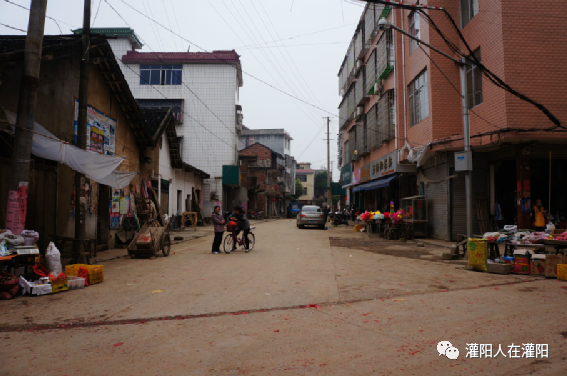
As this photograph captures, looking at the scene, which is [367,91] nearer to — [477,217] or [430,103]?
[430,103]

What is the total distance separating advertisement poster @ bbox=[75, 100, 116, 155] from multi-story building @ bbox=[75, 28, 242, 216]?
22056 mm

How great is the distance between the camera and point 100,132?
45.8 ft

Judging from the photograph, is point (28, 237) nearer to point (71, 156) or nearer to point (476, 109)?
point (71, 156)

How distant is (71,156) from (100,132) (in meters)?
5.23

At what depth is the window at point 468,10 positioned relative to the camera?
53.6 ft

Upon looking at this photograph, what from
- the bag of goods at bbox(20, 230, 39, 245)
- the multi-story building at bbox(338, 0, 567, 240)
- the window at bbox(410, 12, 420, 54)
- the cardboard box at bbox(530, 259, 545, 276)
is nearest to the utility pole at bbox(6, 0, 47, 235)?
the bag of goods at bbox(20, 230, 39, 245)

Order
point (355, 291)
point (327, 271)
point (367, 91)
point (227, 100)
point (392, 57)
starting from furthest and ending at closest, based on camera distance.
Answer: point (227, 100)
point (367, 91)
point (392, 57)
point (327, 271)
point (355, 291)

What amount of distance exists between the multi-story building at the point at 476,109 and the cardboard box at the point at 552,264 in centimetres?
476

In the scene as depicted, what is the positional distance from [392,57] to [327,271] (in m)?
16.8

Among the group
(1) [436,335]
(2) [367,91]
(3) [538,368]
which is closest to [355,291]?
(1) [436,335]

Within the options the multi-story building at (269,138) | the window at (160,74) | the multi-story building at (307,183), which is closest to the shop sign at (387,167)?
the window at (160,74)

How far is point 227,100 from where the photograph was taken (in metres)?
37.2

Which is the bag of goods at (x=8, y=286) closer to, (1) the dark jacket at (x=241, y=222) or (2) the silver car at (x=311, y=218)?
(1) the dark jacket at (x=241, y=222)

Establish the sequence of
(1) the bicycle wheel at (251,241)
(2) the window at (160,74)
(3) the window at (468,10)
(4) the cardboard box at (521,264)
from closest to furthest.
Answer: (4) the cardboard box at (521,264) → (1) the bicycle wheel at (251,241) → (3) the window at (468,10) → (2) the window at (160,74)
